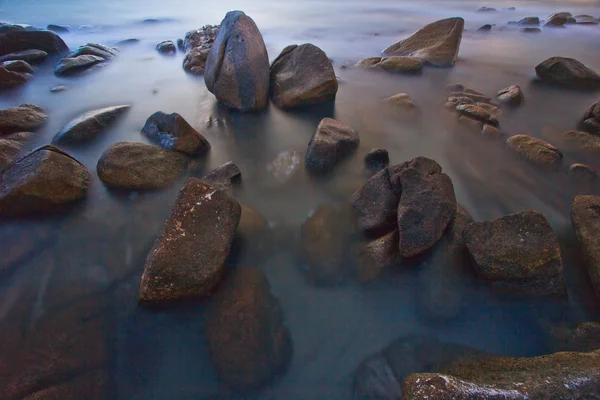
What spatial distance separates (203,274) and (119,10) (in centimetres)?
1462

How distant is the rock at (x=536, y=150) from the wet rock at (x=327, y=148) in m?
1.93

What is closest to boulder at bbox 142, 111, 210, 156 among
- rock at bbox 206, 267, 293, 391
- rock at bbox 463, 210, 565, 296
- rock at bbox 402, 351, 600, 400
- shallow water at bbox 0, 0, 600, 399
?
shallow water at bbox 0, 0, 600, 399

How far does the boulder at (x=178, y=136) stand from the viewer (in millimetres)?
3609

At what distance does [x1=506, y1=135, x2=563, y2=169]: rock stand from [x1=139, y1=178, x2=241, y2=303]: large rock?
11.1 feet

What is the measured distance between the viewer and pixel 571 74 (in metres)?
5.45

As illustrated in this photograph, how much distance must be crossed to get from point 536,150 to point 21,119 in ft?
20.4

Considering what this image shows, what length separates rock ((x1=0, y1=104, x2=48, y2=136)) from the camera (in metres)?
4.01

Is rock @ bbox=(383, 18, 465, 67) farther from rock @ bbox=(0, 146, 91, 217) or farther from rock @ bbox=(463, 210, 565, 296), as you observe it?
rock @ bbox=(0, 146, 91, 217)

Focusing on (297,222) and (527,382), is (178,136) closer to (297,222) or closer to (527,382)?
(297,222)

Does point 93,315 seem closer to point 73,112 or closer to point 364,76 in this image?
point 73,112

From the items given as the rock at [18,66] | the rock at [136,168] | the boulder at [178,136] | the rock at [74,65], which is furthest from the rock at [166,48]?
the rock at [136,168]

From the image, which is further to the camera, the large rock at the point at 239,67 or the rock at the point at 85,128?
the large rock at the point at 239,67

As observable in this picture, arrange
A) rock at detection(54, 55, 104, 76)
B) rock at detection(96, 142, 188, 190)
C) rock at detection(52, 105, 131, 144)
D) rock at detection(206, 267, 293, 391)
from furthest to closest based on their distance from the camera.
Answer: rock at detection(54, 55, 104, 76) < rock at detection(52, 105, 131, 144) < rock at detection(96, 142, 188, 190) < rock at detection(206, 267, 293, 391)

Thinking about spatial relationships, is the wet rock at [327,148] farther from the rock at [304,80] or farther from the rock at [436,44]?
the rock at [436,44]
